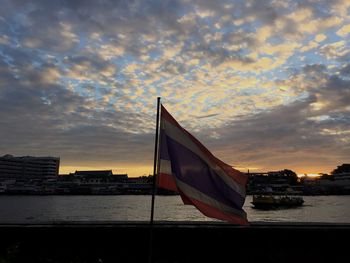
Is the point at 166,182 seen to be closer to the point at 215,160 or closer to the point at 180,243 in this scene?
the point at 215,160

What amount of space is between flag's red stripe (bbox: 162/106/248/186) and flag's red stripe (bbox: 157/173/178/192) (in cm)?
81

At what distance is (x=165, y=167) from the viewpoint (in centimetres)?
688

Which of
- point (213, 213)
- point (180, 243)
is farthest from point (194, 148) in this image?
point (180, 243)

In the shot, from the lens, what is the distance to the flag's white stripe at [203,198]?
269 inches

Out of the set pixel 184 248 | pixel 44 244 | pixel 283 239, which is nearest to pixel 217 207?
pixel 184 248

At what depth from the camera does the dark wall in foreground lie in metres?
10.4

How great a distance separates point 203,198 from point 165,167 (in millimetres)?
883

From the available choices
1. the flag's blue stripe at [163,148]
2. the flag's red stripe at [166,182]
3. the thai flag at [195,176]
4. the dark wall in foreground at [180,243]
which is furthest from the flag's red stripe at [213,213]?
the dark wall in foreground at [180,243]

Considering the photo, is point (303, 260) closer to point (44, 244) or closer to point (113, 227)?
point (113, 227)

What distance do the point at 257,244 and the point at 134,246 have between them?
133 inches

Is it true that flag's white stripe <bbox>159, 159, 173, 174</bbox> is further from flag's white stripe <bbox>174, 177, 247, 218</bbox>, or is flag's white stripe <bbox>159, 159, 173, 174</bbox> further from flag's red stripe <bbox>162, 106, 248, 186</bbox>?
flag's red stripe <bbox>162, 106, 248, 186</bbox>

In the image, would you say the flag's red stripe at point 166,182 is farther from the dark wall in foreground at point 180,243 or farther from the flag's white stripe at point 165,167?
the dark wall in foreground at point 180,243

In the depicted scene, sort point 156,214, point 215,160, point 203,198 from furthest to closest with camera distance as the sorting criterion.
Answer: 1. point 156,214
2. point 215,160
3. point 203,198

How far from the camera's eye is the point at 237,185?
7422 millimetres
